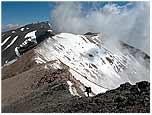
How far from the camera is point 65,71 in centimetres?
1417

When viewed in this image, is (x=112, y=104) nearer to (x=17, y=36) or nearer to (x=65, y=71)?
(x=65, y=71)

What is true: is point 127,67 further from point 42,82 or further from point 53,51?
point 42,82

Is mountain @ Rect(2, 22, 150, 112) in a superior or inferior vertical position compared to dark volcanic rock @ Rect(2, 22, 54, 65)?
inferior

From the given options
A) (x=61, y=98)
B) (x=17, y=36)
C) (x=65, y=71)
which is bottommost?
(x=61, y=98)

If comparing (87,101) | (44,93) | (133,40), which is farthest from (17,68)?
(133,40)

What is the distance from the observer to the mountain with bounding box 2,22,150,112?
9752 mm

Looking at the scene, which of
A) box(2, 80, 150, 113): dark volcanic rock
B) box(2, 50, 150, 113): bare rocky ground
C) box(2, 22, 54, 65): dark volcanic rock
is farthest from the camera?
box(2, 22, 54, 65): dark volcanic rock

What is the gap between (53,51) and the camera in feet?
95.5

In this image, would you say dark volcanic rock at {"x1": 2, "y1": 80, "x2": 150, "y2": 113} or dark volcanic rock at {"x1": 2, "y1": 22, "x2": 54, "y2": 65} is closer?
dark volcanic rock at {"x1": 2, "y1": 80, "x2": 150, "y2": 113}

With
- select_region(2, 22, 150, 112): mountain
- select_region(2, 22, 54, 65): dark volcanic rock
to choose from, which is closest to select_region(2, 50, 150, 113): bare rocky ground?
select_region(2, 22, 150, 112): mountain

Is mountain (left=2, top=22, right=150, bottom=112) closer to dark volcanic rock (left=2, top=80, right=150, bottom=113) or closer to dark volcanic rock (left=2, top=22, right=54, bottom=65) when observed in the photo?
dark volcanic rock (left=2, top=80, right=150, bottom=113)

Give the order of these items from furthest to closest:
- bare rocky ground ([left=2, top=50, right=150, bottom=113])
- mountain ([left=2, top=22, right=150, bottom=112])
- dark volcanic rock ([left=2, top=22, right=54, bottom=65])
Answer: dark volcanic rock ([left=2, top=22, right=54, bottom=65])
mountain ([left=2, top=22, right=150, bottom=112])
bare rocky ground ([left=2, top=50, right=150, bottom=113])

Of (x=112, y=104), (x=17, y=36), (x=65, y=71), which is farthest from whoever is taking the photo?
(x=17, y=36)

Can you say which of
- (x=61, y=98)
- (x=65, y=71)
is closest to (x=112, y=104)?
(x=61, y=98)
